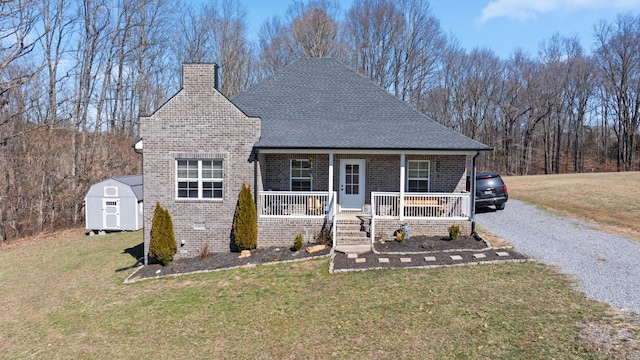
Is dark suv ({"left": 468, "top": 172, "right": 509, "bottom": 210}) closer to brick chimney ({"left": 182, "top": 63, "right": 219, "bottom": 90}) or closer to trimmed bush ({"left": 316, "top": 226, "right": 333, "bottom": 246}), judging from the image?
trimmed bush ({"left": 316, "top": 226, "right": 333, "bottom": 246})

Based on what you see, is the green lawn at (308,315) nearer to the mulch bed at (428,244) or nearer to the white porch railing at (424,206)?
the mulch bed at (428,244)

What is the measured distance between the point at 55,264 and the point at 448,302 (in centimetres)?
1359

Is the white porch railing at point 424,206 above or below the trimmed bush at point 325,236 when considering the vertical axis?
above

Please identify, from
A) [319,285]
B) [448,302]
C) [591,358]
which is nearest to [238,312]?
[319,285]

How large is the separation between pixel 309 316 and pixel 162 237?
6.58 metres

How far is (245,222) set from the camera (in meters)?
11.8

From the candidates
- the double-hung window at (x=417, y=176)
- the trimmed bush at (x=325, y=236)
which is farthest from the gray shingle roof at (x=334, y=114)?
the trimmed bush at (x=325, y=236)

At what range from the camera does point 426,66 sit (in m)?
35.9

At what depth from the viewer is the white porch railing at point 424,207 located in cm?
1212

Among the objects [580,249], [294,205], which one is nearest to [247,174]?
[294,205]

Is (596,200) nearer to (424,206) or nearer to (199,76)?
(424,206)

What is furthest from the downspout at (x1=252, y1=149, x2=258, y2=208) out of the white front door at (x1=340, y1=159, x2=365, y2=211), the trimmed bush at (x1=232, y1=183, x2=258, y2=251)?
the white front door at (x1=340, y1=159, x2=365, y2=211)

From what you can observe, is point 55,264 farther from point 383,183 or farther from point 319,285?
point 383,183

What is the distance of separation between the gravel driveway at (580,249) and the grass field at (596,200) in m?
1.33
